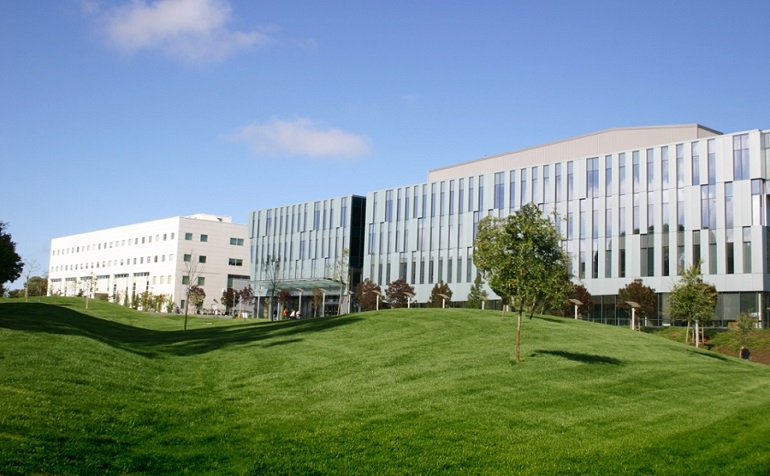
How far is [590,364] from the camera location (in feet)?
81.6

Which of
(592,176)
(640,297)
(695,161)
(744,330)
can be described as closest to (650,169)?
(695,161)

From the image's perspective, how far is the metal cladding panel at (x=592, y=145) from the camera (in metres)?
73.1

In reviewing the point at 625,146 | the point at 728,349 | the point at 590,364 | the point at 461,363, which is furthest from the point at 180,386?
the point at 625,146

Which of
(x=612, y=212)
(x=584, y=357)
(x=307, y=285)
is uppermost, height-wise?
(x=612, y=212)

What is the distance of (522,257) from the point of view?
24797 millimetres

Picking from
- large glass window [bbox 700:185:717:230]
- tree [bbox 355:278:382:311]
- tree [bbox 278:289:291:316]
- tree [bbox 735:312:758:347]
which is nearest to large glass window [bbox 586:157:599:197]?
large glass window [bbox 700:185:717:230]

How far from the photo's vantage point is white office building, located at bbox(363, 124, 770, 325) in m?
60.5

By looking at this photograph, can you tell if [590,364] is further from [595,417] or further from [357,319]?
[357,319]

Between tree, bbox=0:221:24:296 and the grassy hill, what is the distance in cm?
2597

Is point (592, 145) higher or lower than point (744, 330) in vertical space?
higher

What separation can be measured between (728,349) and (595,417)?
135 ft

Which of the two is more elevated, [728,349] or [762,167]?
[762,167]

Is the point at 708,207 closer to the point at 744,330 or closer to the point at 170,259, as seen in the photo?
the point at 744,330

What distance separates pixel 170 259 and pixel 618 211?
80193 millimetres
